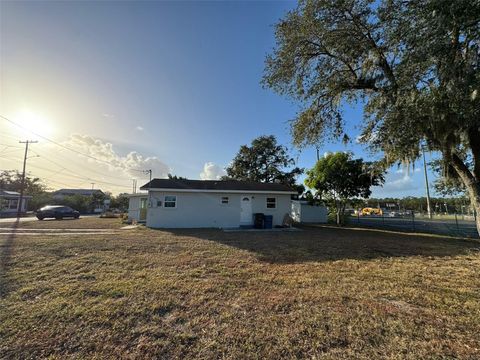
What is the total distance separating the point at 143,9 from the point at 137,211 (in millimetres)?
15903

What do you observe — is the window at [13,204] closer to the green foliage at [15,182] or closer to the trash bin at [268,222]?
the green foliage at [15,182]

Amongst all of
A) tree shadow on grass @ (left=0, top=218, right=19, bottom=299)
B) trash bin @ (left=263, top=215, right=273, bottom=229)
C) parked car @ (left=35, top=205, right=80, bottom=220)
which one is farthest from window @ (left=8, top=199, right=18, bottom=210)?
trash bin @ (left=263, top=215, right=273, bottom=229)

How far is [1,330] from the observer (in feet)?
10.0

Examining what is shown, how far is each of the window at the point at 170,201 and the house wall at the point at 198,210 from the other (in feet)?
0.59

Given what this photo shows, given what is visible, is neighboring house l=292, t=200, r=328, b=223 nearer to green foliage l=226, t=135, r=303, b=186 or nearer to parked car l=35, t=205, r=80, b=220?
green foliage l=226, t=135, r=303, b=186

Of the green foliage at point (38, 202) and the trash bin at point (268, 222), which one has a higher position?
the green foliage at point (38, 202)

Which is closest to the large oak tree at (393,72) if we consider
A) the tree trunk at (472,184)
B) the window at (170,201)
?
the tree trunk at (472,184)

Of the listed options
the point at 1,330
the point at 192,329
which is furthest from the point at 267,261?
the point at 1,330

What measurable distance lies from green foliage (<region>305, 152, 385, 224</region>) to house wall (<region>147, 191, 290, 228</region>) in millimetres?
5220

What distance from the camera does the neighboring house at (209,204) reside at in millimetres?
15203

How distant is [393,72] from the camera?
6.79m

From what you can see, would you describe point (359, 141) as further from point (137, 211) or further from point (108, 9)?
point (137, 211)

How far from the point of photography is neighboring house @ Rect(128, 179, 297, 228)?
49.9ft

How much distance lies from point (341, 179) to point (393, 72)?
37.1ft
